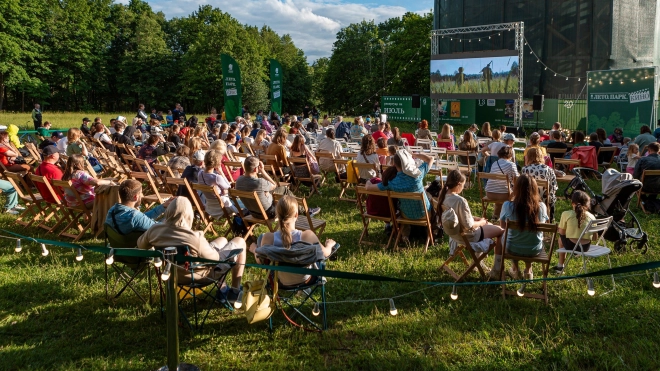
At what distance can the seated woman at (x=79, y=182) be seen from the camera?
7.11 m

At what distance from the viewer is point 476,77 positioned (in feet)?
72.5

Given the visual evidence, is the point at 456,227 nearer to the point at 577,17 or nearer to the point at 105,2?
the point at 577,17

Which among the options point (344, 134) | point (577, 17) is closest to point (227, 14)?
point (577, 17)

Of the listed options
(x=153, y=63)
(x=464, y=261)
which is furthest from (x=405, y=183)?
(x=153, y=63)

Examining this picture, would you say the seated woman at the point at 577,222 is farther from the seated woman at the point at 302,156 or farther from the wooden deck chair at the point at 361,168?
the seated woman at the point at 302,156

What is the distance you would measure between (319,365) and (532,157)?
4719mm

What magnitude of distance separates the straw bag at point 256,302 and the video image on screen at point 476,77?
18.7 metres

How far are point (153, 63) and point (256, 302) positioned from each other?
163ft

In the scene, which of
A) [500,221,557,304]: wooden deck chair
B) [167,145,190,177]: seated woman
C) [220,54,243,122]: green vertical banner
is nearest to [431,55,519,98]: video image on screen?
[220,54,243,122]: green vertical banner

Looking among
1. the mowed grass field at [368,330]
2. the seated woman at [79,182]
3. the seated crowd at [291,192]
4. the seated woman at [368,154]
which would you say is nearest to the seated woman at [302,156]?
the seated crowd at [291,192]

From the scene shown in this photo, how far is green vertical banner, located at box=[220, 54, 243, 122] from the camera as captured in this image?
2150 centimetres

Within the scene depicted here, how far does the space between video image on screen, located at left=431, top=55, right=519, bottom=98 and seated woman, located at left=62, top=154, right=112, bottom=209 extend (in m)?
17.2

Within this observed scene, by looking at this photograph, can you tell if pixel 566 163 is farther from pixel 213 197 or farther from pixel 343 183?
pixel 213 197

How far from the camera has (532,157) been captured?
7.51m
